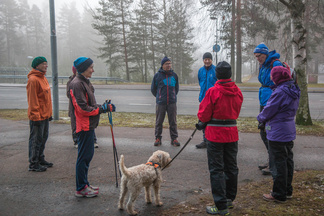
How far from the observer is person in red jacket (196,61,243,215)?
3.49 metres

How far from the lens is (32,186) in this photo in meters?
4.60

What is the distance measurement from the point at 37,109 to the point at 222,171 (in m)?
3.63

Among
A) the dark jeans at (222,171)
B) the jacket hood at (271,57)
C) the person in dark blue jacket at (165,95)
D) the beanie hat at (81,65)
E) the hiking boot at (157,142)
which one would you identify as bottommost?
the hiking boot at (157,142)

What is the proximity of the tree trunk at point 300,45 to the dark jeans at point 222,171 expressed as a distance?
6447 mm

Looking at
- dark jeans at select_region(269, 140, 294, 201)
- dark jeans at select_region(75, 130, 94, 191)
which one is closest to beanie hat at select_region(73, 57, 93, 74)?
dark jeans at select_region(75, 130, 94, 191)

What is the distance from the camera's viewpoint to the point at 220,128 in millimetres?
3514

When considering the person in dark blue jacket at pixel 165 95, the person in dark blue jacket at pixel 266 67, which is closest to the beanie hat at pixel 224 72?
the person in dark blue jacket at pixel 266 67

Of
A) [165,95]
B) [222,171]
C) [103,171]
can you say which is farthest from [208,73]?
[222,171]

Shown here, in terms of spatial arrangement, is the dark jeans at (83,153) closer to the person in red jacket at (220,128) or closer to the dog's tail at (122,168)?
the dog's tail at (122,168)

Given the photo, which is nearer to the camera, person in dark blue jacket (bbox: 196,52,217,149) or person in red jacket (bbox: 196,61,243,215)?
person in red jacket (bbox: 196,61,243,215)

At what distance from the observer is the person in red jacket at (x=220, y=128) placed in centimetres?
349

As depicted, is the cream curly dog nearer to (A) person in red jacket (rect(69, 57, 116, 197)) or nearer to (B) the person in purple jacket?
(A) person in red jacket (rect(69, 57, 116, 197))

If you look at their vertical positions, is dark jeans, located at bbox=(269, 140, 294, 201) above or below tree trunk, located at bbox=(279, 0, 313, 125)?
below

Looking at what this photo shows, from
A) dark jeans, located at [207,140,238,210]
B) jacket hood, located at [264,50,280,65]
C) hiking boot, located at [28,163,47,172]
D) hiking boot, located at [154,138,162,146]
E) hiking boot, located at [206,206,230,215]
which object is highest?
jacket hood, located at [264,50,280,65]
